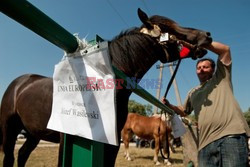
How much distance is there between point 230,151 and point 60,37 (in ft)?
5.31

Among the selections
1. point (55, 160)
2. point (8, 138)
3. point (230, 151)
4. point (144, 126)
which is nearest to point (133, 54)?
point (230, 151)

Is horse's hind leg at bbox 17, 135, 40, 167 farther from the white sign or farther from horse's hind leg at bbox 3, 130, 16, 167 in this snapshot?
the white sign

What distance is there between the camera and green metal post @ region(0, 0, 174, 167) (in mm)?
738

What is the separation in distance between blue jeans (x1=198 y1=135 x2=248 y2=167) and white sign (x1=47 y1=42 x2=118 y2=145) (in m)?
1.28

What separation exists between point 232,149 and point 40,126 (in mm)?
1859

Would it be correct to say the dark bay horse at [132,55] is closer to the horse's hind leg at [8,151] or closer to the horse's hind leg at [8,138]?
the horse's hind leg at [8,138]

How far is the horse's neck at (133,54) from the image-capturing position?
1.83 m

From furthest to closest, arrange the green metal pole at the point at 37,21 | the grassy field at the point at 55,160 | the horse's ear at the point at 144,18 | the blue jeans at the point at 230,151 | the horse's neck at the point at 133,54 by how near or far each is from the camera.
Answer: the grassy field at the point at 55,160 → the horse's ear at the point at 144,18 → the horse's neck at the point at 133,54 → the blue jeans at the point at 230,151 → the green metal pole at the point at 37,21

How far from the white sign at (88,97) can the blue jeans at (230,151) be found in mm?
1278

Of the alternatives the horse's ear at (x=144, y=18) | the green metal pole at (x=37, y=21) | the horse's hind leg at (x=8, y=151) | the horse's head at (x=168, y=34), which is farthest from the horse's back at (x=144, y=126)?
the green metal pole at (x=37, y=21)

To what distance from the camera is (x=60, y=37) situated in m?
0.89

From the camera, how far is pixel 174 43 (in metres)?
1.95

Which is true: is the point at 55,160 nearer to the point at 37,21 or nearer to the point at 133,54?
the point at 133,54

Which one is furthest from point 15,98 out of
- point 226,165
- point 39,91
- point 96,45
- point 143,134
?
point 143,134
